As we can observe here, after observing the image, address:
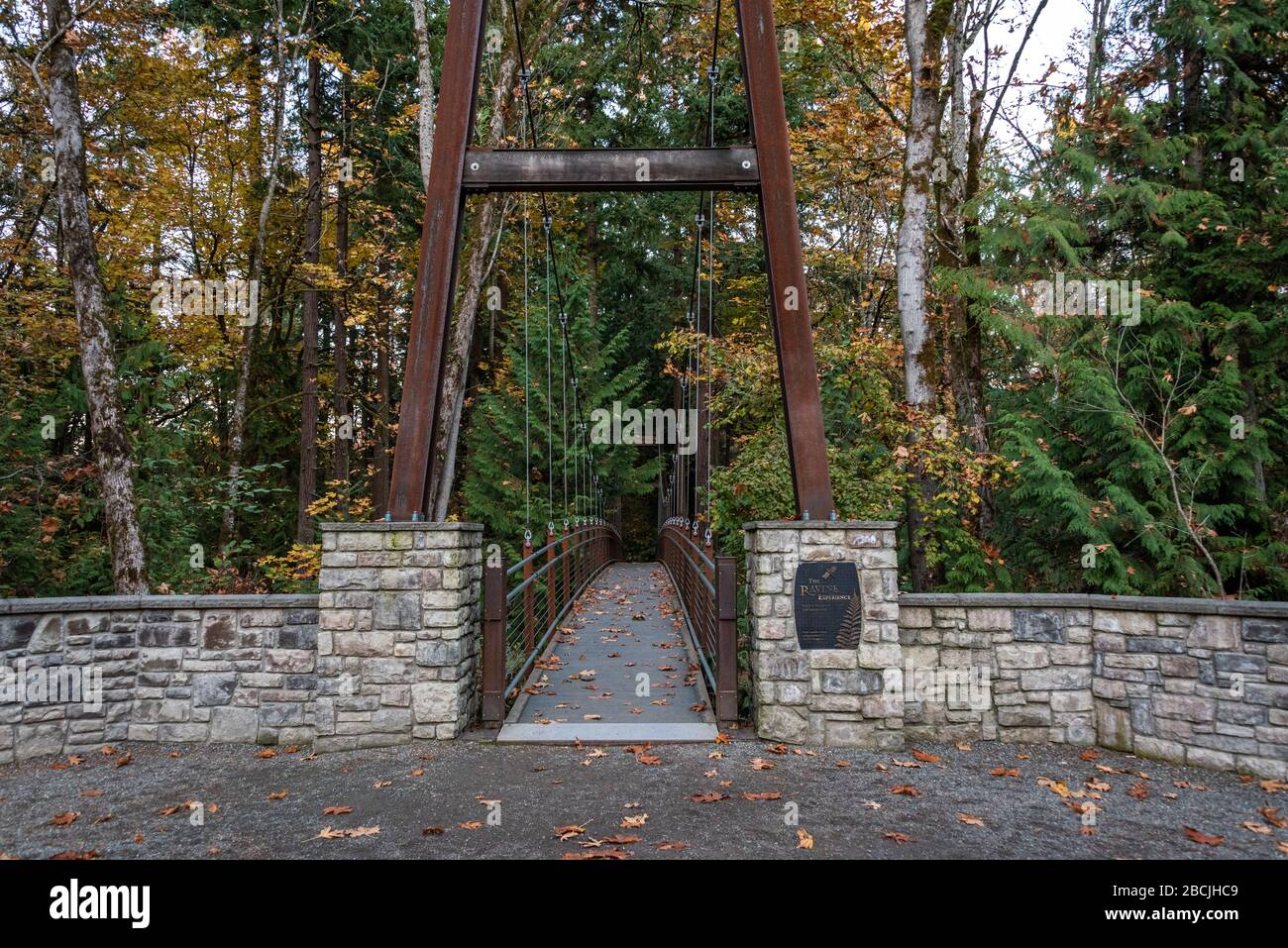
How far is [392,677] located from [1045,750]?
3827 millimetres

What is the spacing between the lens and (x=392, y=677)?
464 centimetres

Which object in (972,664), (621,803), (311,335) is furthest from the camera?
(311,335)

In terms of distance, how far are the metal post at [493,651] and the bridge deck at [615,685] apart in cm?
15

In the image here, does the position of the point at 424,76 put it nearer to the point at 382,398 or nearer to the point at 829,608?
the point at 382,398

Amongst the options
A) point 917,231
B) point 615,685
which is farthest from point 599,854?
point 917,231

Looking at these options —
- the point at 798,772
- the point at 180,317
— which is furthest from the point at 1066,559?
the point at 180,317

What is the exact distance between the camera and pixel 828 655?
467cm

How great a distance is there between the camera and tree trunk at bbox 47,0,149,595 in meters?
7.45

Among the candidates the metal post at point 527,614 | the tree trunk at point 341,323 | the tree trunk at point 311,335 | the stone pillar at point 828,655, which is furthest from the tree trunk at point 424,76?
the stone pillar at point 828,655

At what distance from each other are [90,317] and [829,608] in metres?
7.20

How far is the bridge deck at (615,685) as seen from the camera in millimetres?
4809

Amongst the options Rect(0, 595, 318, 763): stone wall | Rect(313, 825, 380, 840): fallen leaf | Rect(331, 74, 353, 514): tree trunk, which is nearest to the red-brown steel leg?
Rect(313, 825, 380, 840): fallen leaf

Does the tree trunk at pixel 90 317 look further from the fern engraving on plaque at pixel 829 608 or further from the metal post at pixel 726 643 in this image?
the fern engraving on plaque at pixel 829 608

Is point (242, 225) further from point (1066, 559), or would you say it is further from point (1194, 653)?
point (1194, 653)
